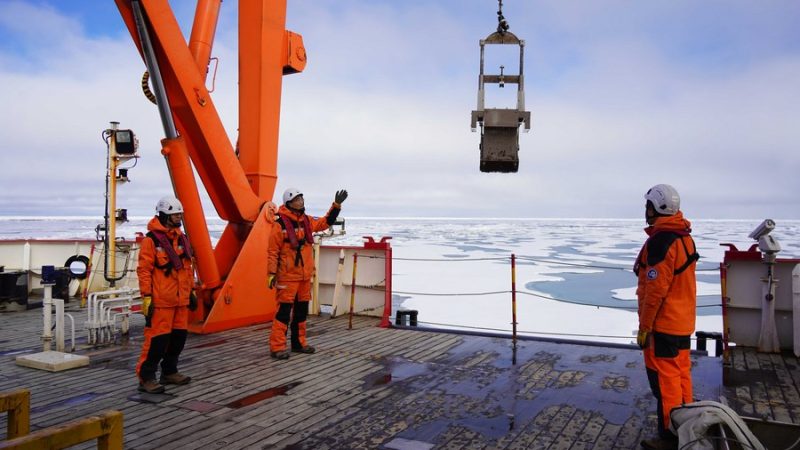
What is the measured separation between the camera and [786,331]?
5.90 m

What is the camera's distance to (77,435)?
6.18 ft

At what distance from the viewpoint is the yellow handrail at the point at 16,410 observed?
226cm

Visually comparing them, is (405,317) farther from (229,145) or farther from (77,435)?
(77,435)

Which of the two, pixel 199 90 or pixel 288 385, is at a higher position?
pixel 199 90

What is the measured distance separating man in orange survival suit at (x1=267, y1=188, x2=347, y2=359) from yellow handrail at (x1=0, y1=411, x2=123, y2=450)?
3548 mm

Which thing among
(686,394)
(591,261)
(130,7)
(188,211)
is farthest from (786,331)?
(591,261)

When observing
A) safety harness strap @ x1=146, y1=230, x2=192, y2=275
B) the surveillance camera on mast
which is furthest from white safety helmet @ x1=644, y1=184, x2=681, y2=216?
safety harness strap @ x1=146, y1=230, x2=192, y2=275

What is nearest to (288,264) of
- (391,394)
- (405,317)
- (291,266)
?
(291,266)

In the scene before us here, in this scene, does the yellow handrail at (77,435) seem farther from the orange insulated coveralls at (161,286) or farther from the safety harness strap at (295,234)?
the safety harness strap at (295,234)

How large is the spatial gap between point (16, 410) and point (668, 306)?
3.50m

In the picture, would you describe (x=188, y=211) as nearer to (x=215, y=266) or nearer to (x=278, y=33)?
(x=215, y=266)

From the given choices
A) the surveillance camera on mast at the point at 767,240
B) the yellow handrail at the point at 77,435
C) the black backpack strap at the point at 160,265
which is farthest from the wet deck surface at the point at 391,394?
the yellow handrail at the point at 77,435

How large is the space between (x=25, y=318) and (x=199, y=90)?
477cm

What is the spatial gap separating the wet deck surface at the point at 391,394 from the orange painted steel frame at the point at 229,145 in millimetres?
838
